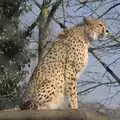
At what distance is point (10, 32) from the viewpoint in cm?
1054

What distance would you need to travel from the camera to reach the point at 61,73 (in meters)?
5.34

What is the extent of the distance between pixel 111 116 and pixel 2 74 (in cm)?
712

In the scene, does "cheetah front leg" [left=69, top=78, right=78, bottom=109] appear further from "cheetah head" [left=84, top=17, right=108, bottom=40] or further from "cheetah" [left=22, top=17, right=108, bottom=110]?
"cheetah head" [left=84, top=17, right=108, bottom=40]

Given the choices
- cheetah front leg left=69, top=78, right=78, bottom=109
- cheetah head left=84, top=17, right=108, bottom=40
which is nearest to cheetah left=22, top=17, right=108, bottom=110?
cheetah front leg left=69, top=78, right=78, bottom=109

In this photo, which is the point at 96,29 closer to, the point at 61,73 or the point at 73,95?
the point at 61,73

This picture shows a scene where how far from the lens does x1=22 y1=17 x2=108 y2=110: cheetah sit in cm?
498

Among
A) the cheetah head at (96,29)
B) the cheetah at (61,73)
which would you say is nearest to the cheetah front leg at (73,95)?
the cheetah at (61,73)

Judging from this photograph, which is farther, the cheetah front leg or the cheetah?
the cheetah front leg

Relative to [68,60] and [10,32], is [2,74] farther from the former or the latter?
[68,60]

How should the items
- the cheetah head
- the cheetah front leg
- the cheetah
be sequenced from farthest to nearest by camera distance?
the cheetah head
the cheetah front leg
the cheetah

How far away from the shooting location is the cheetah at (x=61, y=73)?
4.98m

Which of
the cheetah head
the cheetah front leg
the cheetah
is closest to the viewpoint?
the cheetah

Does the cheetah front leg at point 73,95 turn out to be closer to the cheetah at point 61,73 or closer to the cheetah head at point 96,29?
the cheetah at point 61,73

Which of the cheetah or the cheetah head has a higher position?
the cheetah head
